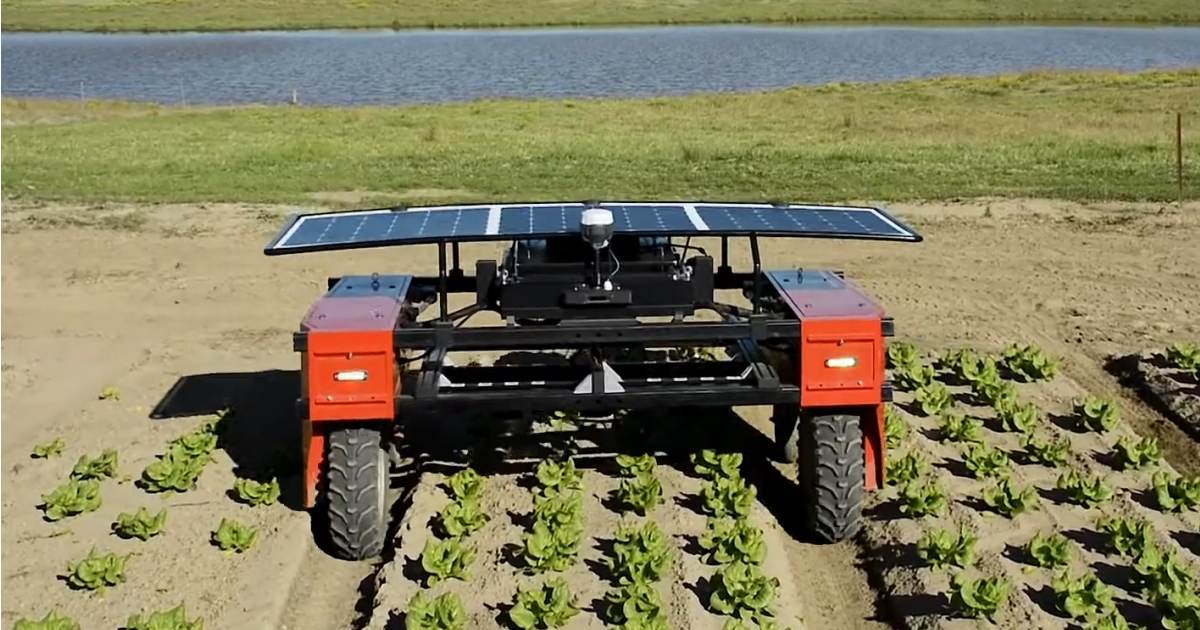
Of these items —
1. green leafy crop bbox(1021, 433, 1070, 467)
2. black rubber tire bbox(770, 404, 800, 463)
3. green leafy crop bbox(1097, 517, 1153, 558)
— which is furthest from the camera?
black rubber tire bbox(770, 404, 800, 463)

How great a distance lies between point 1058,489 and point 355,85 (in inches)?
1934

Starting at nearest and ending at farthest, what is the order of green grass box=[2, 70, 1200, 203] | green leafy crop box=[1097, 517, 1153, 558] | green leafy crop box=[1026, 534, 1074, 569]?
1. green leafy crop box=[1026, 534, 1074, 569]
2. green leafy crop box=[1097, 517, 1153, 558]
3. green grass box=[2, 70, 1200, 203]

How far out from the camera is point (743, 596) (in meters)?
6.53

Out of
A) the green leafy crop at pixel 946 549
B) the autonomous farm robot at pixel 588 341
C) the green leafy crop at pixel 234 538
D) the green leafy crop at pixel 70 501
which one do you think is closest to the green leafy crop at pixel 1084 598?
the green leafy crop at pixel 946 549

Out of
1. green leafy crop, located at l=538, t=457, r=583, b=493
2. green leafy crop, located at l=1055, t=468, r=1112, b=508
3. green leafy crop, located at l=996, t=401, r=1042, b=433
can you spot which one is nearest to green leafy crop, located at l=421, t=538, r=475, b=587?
green leafy crop, located at l=538, t=457, r=583, b=493

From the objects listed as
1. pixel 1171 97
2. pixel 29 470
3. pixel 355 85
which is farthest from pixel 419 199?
pixel 355 85

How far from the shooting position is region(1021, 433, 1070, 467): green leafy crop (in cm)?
870

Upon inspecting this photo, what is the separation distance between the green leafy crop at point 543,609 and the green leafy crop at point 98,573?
2.33m

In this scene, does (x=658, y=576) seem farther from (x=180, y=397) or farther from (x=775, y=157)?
(x=775, y=157)

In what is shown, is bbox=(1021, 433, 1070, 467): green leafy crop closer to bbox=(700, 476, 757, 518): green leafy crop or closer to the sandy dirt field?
the sandy dirt field

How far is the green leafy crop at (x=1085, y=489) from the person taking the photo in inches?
311

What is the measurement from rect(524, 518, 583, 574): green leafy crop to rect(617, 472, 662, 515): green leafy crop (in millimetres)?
584

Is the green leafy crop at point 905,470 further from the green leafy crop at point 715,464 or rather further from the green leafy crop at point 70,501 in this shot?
the green leafy crop at point 70,501

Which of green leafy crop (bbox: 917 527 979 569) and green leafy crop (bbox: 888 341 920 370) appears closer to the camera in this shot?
green leafy crop (bbox: 917 527 979 569)
